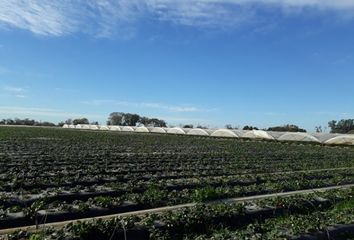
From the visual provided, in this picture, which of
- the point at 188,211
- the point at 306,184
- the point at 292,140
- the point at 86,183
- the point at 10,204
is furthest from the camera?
the point at 292,140

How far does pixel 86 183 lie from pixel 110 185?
114 centimetres

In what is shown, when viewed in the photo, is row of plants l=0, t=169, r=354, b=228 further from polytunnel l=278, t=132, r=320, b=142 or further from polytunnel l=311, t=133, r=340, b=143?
polytunnel l=278, t=132, r=320, b=142

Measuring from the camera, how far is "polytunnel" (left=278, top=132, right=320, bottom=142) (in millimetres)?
48338

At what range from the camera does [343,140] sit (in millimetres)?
44406

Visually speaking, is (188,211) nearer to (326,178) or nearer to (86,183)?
(86,183)

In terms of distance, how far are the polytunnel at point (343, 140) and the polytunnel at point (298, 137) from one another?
206 cm

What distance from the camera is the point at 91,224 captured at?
6.73 meters

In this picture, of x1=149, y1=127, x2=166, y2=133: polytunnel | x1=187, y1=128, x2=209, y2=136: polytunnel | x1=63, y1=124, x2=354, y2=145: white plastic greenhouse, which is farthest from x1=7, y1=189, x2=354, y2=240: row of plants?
x1=149, y1=127, x2=166, y2=133: polytunnel

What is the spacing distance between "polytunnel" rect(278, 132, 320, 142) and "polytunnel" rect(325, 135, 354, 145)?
2.06 meters

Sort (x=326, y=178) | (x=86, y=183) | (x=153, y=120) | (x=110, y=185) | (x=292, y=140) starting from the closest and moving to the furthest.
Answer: (x=110, y=185), (x=86, y=183), (x=326, y=178), (x=292, y=140), (x=153, y=120)

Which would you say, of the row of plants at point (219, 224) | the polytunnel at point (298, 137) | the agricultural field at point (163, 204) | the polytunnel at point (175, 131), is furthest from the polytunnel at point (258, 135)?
the row of plants at point (219, 224)

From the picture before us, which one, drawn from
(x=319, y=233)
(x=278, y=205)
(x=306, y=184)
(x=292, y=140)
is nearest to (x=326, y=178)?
(x=306, y=184)

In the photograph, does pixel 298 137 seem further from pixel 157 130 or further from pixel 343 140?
pixel 157 130

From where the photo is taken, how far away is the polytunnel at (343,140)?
43.9 metres
